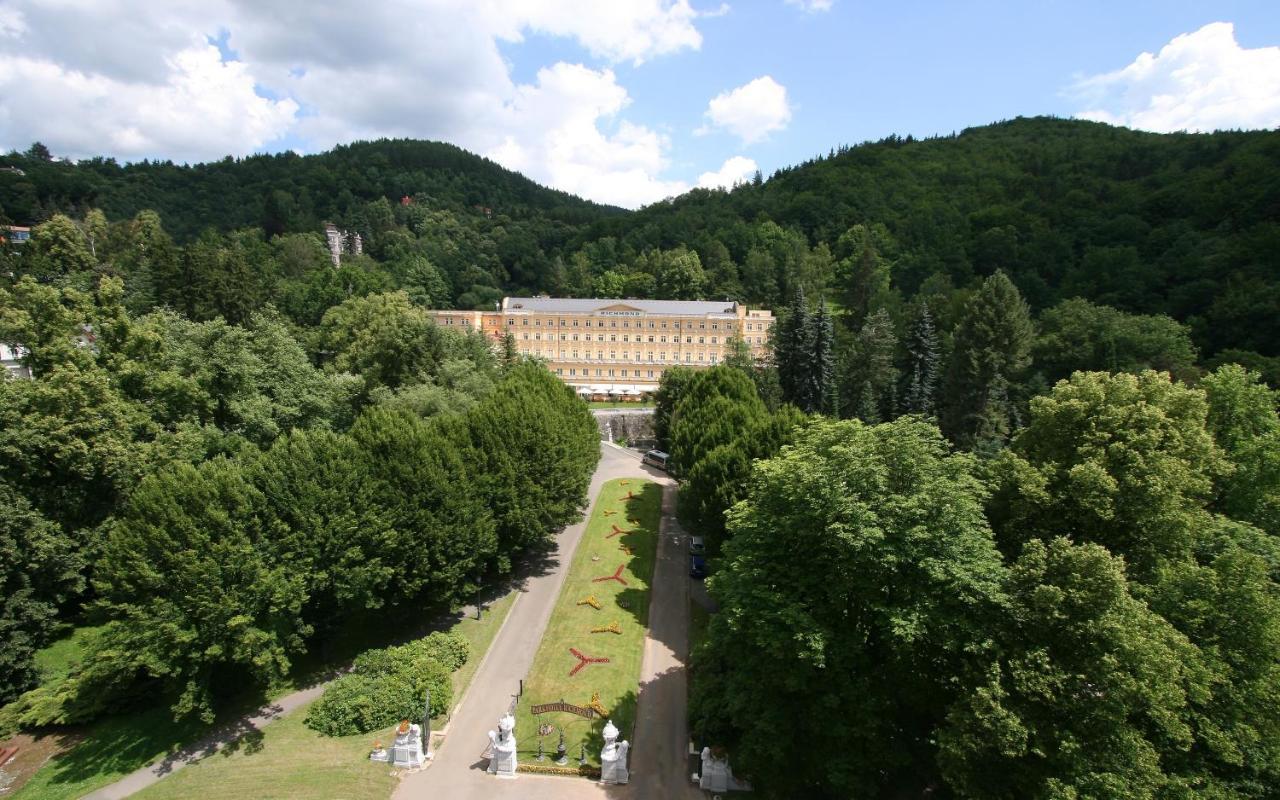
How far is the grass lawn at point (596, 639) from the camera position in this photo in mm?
23031

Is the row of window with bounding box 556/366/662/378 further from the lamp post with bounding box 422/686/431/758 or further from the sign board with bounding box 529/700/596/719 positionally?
the lamp post with bounding box 422/686/431/758

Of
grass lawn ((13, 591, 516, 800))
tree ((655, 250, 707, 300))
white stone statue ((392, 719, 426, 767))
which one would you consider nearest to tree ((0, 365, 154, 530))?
grass lawn ((13, 591, 516, 800))

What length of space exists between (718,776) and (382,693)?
13.2 m

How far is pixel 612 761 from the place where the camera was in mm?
20172

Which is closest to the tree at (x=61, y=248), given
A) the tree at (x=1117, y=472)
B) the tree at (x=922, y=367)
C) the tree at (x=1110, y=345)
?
the tree at (x=922, y=367)

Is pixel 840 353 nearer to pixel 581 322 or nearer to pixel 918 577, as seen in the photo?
pixel 581 322

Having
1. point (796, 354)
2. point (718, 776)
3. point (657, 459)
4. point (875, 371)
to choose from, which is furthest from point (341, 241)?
point (718, 776)

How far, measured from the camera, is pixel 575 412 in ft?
139

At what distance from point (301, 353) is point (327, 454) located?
59.4ft

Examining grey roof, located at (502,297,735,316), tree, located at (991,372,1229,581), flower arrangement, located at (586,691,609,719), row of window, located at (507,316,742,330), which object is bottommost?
flower arrangement, located at (586,691,609,719)

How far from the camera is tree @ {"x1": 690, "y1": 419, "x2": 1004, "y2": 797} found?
16.0 metres

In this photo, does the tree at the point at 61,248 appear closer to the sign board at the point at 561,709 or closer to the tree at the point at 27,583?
the tree at the point at 27,583

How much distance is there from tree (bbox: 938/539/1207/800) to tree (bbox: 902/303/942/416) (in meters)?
39.6

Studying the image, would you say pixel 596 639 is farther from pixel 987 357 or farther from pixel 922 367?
pixel 922 367
